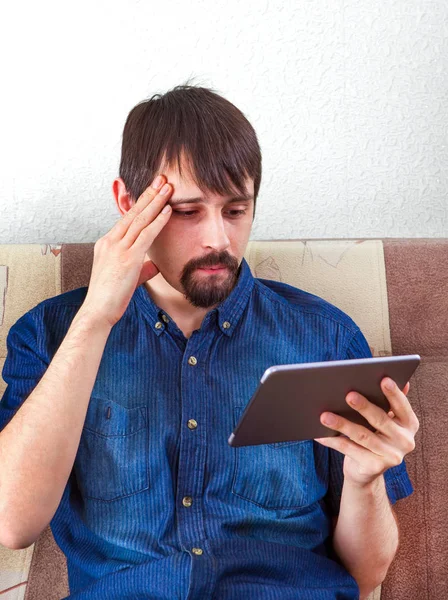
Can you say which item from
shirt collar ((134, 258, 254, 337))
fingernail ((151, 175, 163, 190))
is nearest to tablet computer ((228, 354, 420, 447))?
shirt collar ((134, 258, 254, 337))

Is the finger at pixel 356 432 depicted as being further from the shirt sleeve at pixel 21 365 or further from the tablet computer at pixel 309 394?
the shirt sleeve at pixel 21 365

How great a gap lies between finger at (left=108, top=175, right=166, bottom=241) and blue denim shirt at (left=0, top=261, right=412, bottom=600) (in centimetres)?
12

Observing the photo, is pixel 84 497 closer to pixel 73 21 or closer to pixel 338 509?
pixel 338 509

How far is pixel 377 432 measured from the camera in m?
1.02

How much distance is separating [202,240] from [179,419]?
0.91 ft

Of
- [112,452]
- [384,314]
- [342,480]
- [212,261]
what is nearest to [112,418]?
[112,452]

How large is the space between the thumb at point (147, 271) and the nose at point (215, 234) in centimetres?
12

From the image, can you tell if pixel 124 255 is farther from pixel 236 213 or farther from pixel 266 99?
pixel 266 99

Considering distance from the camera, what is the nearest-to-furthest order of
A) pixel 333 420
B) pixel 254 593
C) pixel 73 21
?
pixel 333 420 < pixel 254 593 < pixel 73 21

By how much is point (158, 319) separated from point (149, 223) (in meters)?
0.16

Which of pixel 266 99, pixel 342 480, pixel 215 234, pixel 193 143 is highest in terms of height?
pixel 266 99

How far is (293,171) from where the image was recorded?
5.23ft

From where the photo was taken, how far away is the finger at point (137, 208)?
3.87 feet

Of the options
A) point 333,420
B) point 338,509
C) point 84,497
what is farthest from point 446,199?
point 84,497
